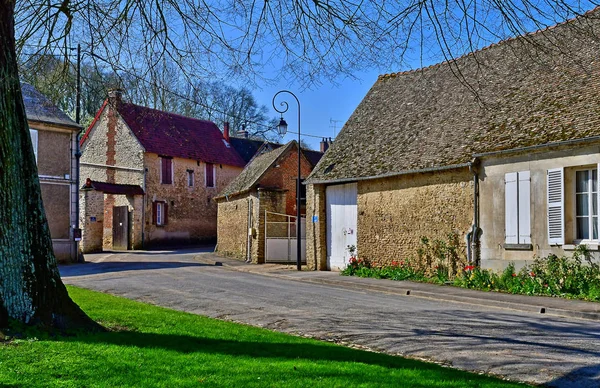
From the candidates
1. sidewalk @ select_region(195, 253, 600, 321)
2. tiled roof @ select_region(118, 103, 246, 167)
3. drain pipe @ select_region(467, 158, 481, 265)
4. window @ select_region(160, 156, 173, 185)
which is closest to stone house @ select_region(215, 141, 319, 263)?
sidewalk @ select_region(195, 253, 600, 321)

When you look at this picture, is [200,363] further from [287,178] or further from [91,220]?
[91,220]

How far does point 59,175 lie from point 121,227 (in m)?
10.7

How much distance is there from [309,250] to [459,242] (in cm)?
716

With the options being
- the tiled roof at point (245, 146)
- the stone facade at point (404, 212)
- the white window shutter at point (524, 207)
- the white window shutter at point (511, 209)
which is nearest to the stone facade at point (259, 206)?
the stone facade at point (404, 212)

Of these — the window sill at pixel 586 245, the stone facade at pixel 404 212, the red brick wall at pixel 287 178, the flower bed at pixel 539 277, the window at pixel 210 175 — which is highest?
the window at pixel 210 175

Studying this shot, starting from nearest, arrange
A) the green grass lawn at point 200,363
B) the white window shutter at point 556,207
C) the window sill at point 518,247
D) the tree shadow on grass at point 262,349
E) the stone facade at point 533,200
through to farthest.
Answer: the green grass lawn at point 200,363, the tree shadow on grass at point 262,349, the stone facade at point 533,200, the white window shutter at point 556,207, the window sill at point 518,247

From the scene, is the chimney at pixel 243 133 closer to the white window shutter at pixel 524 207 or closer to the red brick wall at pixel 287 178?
the red brick wall at pixel 287 178

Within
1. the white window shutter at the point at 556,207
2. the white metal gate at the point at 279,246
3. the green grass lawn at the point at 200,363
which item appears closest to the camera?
the green grass lawn at the point at 200,363

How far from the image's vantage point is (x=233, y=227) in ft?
91.9

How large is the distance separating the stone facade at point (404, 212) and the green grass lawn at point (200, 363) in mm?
9691

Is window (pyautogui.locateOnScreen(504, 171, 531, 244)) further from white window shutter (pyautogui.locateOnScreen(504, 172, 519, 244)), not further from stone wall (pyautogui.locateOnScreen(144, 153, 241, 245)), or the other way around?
stone wall (pyautogui.locateOnScreen(144, 153, 241, 245))

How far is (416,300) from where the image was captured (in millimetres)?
13227

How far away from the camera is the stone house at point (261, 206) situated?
2477cm

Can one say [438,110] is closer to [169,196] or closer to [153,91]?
[153,91]
